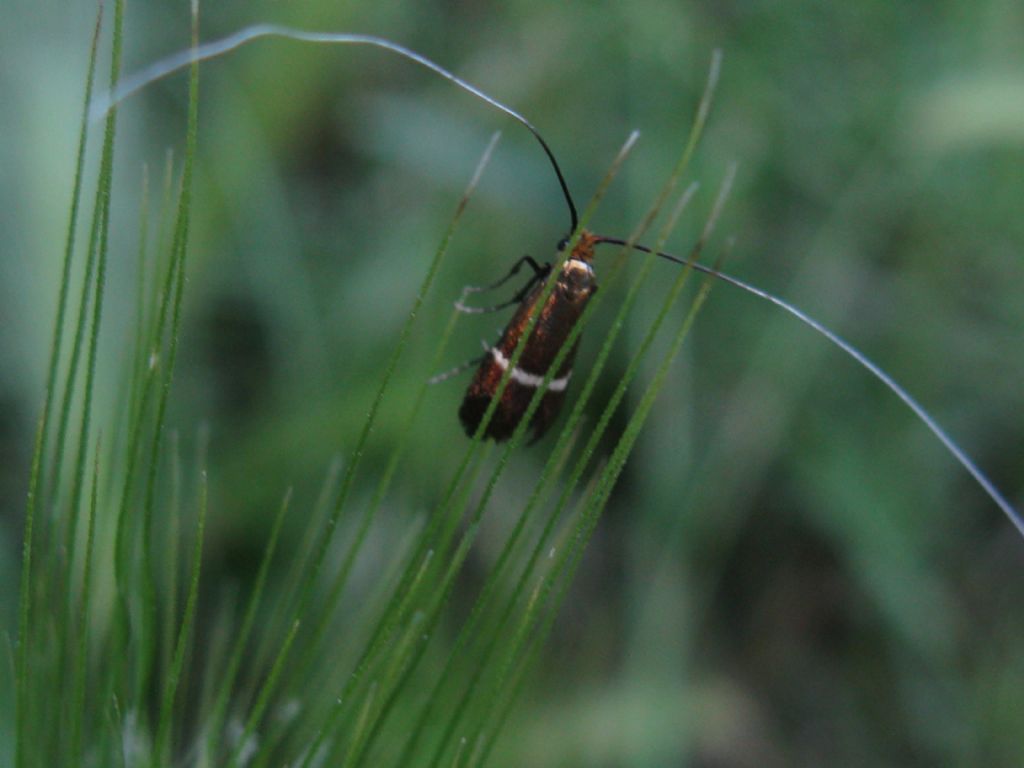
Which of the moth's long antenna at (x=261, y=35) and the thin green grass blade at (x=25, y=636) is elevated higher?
the moth's long antenna at (x=261, y=35)

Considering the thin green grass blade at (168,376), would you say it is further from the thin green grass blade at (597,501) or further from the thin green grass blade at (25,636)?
the thin green grass blade at (597,501)

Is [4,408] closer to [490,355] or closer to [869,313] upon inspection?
[490,355]

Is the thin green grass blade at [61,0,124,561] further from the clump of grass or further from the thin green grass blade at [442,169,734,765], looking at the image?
the thin green grass blade at [442,169,734,765]

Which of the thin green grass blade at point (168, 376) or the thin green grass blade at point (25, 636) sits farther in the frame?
the thin green grass blade at point (25, 636)

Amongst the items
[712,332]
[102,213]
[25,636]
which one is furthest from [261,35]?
[712,332]

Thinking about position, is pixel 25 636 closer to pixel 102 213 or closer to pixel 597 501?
pixel 102 213

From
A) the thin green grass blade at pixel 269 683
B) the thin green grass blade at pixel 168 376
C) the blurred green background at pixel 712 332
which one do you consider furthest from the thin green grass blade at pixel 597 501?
the blurred green background at pixel 712 332

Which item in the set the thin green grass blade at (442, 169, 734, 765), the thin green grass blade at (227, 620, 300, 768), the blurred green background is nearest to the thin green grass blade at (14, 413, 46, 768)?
the thin green grass blade at (227, 620, 300, 768)

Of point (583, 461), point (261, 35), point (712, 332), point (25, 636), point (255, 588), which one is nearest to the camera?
point (583, 461)
